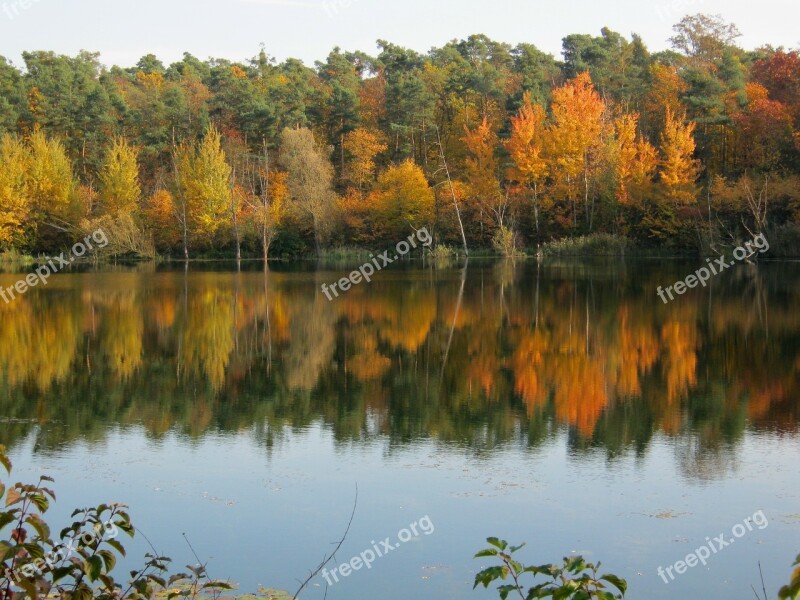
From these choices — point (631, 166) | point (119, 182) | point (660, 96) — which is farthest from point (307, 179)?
point (660, 96)

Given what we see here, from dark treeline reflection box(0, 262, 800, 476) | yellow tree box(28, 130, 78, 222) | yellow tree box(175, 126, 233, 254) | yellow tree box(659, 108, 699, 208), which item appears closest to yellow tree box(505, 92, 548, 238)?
yellow tree box(659, 108, 699, 208)

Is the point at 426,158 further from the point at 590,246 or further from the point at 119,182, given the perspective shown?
the point at 119,182

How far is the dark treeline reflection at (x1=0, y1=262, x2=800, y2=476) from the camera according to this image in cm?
975

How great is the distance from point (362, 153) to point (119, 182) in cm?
1432

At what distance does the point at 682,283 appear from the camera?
27484 mm

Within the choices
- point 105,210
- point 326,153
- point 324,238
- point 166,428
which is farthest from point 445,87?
point 166,428

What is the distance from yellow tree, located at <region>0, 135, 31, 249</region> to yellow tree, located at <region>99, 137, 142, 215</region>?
4.34 m

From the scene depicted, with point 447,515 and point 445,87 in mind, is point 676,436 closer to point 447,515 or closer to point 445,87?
point 447,515

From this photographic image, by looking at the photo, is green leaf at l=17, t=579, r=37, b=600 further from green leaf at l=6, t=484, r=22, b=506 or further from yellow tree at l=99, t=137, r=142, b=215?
yellow tree at l=99, t=137, r=142, b=215

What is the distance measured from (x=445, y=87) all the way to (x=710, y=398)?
161 feet

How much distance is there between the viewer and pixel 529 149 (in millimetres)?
48062

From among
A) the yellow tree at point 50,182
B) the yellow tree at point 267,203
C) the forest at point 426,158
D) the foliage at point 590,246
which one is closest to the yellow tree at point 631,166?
the forest at point 426,158

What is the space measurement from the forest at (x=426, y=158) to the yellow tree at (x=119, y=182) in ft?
0.41

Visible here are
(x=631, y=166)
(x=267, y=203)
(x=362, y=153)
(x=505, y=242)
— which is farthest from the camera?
(x=362, y=153)
